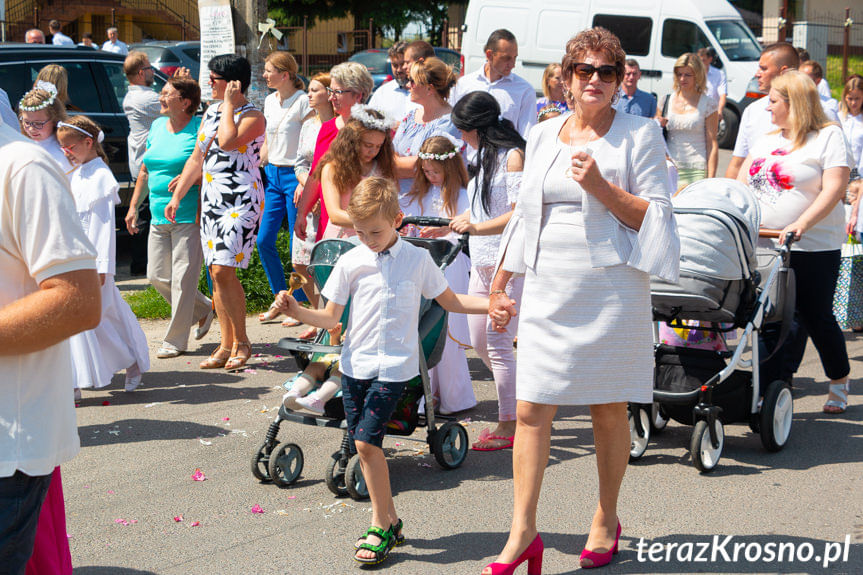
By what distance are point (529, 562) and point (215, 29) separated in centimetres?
740

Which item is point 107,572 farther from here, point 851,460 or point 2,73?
point 2,73

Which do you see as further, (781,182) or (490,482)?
(781,182)

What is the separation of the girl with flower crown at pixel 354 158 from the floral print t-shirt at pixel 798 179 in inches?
89.7

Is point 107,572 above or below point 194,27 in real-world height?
below

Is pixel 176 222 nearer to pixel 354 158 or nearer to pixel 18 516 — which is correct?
pixel 354 158

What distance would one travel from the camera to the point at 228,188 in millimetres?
7426

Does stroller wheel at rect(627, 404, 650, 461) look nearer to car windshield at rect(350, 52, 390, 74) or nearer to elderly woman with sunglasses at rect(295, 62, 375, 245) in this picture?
elderly woman with sunglasses at rect(295, 62, 375, 245)

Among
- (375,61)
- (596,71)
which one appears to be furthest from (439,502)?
(375,61)

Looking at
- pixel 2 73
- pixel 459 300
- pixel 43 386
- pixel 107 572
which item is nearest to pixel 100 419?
pixel 107 572

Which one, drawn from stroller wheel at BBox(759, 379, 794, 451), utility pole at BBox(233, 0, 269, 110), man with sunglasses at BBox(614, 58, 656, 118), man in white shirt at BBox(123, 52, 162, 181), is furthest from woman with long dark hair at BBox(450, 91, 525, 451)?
man in white shirt at BBox(123, 52, 162, 181)

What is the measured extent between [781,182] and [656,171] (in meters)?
2.56

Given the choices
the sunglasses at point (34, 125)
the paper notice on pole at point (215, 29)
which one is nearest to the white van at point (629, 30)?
the paper notice on pole at point (215, 29)

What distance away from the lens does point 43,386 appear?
2.56 m
